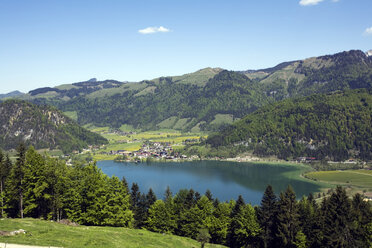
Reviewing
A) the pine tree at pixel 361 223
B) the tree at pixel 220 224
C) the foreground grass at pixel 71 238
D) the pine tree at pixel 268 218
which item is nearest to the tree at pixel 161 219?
the tree at pixel 220 224

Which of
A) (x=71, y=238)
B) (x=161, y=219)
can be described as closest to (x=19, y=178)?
(x=71, y=238)

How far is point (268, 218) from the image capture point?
2596 inches

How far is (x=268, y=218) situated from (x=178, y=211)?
→ 64.3 ft

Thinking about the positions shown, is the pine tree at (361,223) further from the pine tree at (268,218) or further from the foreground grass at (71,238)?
the foreground grass at (71,238)

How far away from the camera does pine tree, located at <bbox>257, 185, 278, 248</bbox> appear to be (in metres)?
64.9

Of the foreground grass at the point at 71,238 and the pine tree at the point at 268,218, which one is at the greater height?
the foreground grass at the point at 71,238

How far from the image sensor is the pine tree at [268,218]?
213ft

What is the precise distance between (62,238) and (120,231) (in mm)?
13164

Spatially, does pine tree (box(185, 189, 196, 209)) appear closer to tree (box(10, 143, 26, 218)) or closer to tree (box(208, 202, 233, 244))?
tree (box(208, 202, 233, 244))

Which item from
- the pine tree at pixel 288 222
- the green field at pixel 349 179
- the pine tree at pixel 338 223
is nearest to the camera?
the pine tree at pixel 338 223

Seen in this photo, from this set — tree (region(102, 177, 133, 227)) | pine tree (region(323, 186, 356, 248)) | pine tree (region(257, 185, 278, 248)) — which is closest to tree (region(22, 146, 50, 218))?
tree (region(102, 177, 133, 227))

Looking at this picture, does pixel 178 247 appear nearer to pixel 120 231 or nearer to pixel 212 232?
pixel 120 231

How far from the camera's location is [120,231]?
47.6m

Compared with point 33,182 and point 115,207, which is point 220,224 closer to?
point 115,207
